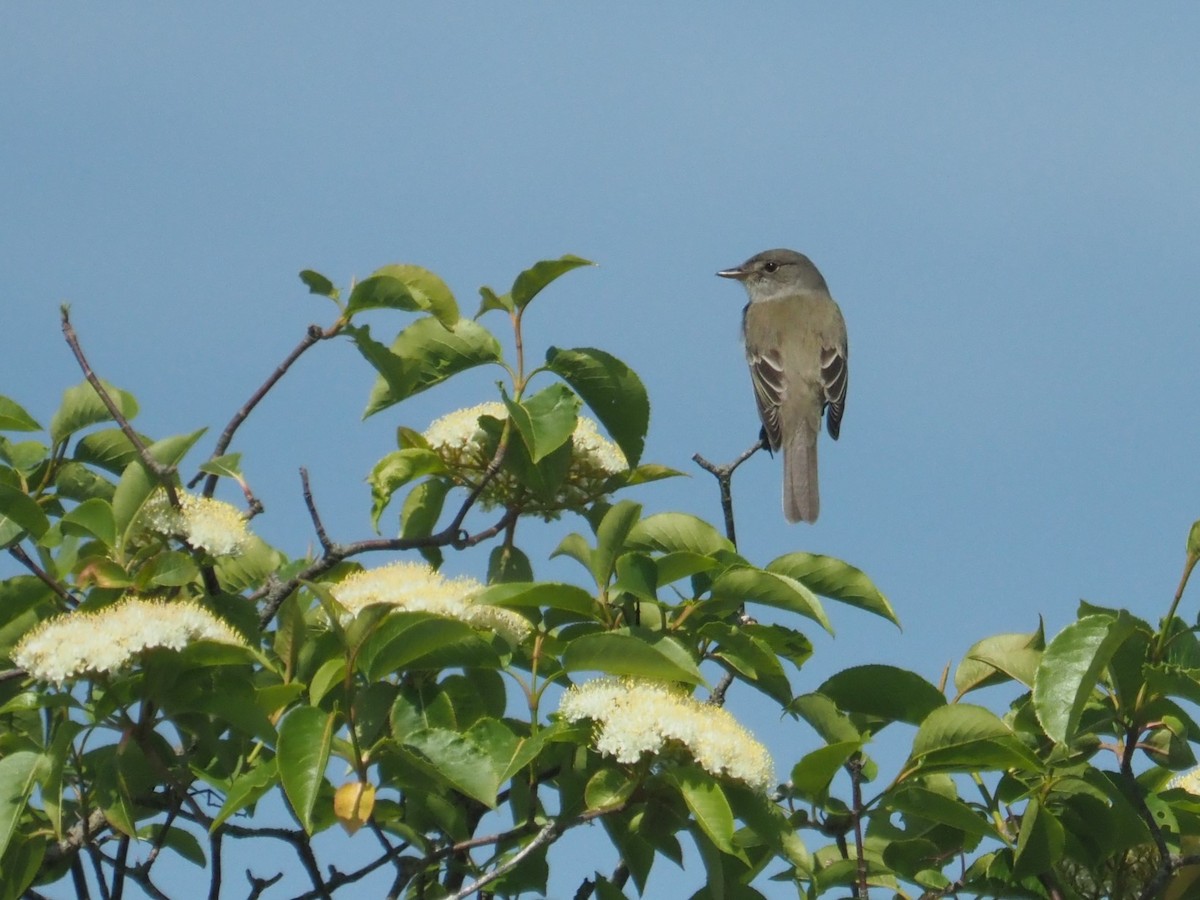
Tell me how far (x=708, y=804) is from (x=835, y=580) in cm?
65

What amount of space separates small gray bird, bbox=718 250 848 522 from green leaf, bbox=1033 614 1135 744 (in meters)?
6.26

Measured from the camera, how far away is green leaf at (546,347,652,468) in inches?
141

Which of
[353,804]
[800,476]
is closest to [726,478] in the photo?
[353,804]

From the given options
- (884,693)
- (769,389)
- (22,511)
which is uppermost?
(769,389)

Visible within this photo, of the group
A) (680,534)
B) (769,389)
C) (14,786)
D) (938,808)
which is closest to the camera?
(14,786)

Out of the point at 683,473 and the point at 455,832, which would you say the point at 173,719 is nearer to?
the point at 455,832

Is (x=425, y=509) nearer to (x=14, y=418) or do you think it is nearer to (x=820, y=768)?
(x=14, y=418)

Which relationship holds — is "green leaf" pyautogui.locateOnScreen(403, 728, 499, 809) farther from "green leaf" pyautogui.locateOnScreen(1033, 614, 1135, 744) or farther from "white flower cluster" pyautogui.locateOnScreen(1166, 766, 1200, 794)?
"white flower cluster" pyautogui.locateOnScreen(1166, 766, 1200, 794)

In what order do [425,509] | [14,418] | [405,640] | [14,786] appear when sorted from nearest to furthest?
1. [405,640]
2. [14,786]
3. [14,418]
4. [425,509]

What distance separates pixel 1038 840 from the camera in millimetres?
3129

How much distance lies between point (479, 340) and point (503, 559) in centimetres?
57

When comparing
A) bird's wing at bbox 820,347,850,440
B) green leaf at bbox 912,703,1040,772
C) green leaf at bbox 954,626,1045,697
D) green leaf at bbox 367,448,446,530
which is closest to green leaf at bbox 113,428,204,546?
green leaf at bbox 367,448,446,530

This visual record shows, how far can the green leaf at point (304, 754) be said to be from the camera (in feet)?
8.29

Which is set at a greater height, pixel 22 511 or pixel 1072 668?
pixel 1072 668
